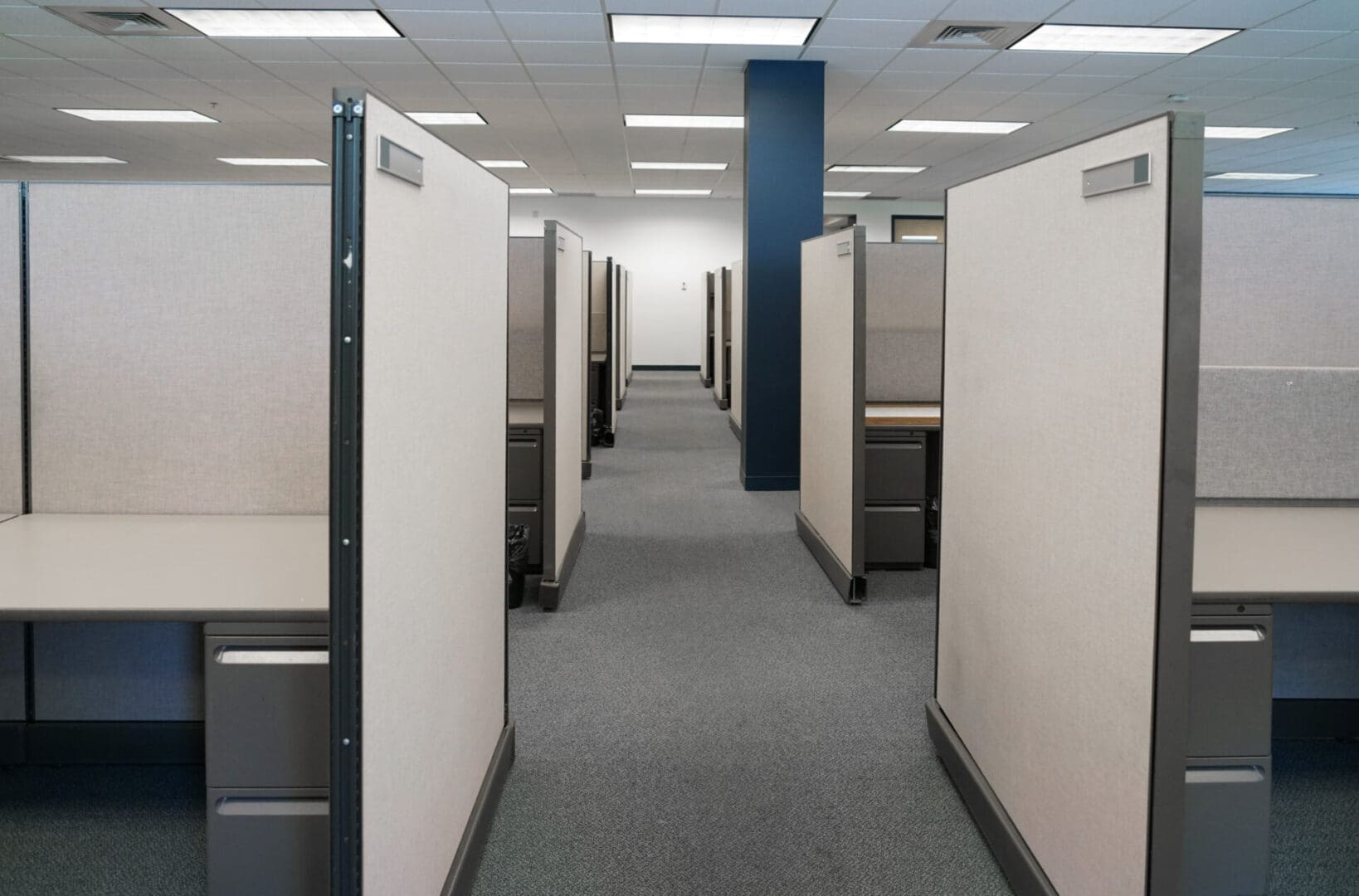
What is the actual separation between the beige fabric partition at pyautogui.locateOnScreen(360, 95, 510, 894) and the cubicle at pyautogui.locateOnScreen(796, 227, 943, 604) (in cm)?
139

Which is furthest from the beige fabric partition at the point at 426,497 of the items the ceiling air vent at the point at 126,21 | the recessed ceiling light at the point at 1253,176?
the recessed ceiling light at the point at 1253,176

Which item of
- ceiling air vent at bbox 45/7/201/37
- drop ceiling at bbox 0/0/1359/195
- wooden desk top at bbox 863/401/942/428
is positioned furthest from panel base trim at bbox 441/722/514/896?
ceiling air vent at bbox 45/7/201/37

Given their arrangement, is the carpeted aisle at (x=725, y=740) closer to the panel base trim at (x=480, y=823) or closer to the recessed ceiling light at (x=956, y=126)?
the panel base trim at (x=480, y=823)

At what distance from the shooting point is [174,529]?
1422mm

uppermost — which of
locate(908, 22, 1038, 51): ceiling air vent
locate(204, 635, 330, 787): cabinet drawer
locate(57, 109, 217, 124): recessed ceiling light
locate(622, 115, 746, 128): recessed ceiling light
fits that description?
locate(622, 115, 746, 128): recessed ceiling light

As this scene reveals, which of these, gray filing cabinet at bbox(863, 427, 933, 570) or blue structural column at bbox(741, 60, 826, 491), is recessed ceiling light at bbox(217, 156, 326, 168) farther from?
gray filing cabinet at bbox(863, 427, 933, 570)

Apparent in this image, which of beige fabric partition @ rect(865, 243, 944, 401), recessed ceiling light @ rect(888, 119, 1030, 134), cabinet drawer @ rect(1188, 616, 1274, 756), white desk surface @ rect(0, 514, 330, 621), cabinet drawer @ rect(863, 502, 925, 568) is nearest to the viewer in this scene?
white desk surface @ rect(0, 514, 330, 621)

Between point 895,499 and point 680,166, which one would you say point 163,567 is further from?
point 680,166

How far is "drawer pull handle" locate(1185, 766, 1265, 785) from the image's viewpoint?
3.85ft

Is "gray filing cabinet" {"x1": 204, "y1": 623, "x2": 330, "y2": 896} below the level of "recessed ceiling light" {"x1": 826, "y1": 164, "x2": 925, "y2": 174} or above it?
below

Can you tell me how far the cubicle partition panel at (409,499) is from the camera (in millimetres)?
868

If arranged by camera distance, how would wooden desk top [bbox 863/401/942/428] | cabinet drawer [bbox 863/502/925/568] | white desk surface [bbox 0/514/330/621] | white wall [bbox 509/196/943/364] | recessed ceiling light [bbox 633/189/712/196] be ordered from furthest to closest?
white wall [bbox 509/196/943/364] < recessed ceiling light [bbox 633/189/712/196] < cabinet drawer [bbox 863/502/925/568] < wooden desk top [bbox 863/401/942/428] < white desk surface [bbox 0/514/330/621]

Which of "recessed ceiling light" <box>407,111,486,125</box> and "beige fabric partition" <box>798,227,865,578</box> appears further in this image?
"recessed ceiling light" <box>407,111,486,125</box>

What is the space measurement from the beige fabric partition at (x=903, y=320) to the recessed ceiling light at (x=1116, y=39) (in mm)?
1660
